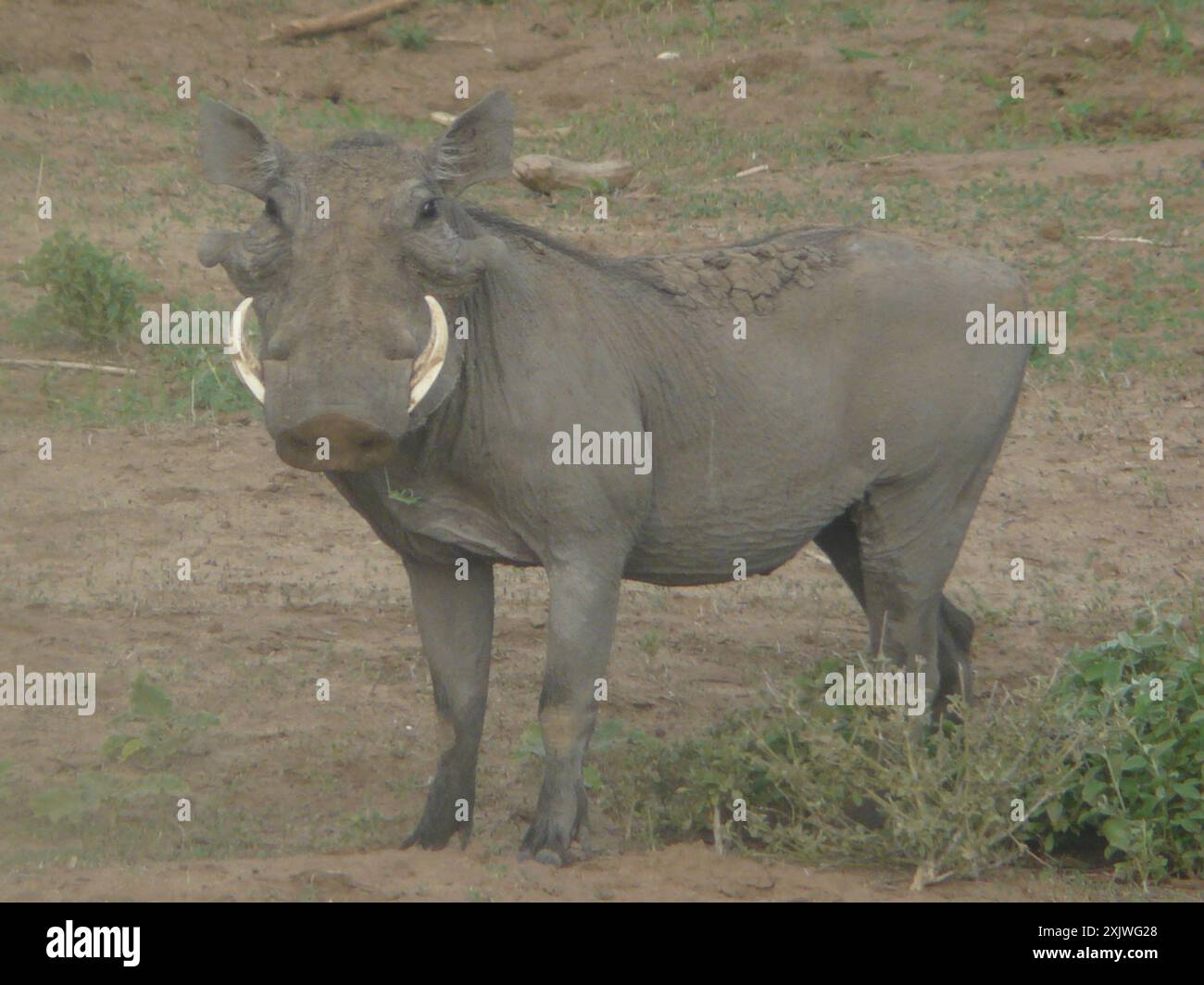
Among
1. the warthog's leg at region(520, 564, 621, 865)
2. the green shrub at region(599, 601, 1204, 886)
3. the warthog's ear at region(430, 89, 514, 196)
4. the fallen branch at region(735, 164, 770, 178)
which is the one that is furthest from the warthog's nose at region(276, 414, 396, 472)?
the fallen branch at region(735, 164, 770, 178)

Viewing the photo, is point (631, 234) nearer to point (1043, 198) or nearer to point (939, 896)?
point (1043, 198)

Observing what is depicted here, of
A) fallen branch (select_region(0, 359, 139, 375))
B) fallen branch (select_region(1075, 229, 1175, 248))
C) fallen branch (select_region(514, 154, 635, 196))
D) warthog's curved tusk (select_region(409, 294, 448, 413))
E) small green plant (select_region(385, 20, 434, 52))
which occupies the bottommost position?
warthog's curved tusk (select_region(409, 294, 448, 413))

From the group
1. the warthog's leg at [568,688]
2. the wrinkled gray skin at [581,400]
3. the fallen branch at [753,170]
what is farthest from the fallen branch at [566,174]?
the warthog's leg at [568,688]

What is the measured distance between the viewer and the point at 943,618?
21.7 feet

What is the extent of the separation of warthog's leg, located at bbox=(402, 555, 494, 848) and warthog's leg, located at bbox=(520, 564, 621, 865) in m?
0.39

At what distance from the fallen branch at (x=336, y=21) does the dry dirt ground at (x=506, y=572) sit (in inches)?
7.9

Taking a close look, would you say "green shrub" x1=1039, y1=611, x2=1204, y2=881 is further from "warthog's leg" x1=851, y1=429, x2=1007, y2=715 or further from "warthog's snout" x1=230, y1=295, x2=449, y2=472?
"warthog's snout" x1=230, y1=295, x2=449, y2=472

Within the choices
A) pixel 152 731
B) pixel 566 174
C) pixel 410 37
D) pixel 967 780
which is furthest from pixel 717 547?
pixel 410 37

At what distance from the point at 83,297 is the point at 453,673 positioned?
5108 mm

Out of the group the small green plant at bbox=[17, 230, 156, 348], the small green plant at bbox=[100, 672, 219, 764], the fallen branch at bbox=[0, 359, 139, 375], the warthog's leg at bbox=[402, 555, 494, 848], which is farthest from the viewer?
the small green plant at bbox=[17, 230, 156, 348]

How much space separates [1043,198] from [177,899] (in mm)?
8556

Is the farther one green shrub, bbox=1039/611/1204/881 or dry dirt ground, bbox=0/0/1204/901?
dry dirt ground, bbox=0/0/1204/901

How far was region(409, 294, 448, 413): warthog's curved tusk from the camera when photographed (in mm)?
4879

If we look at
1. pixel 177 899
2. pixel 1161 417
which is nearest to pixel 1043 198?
pixel 1161 417
